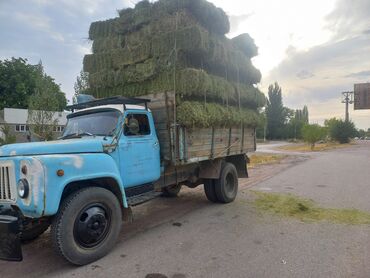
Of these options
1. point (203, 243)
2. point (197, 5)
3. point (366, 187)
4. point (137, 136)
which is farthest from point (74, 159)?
point (366, 187)

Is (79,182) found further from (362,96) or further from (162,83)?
(362,96)

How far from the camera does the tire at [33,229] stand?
4.55 meters

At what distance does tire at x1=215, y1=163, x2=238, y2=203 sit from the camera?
7.95 meters

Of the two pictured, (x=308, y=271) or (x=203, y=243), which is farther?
(x=203, y=243)

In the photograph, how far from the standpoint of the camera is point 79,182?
179 inches

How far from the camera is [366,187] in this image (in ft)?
32.8

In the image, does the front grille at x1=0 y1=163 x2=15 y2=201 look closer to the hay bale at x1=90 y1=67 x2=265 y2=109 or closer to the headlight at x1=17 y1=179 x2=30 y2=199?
the headlight at x1=17 y1=179 x2=30 y2=199

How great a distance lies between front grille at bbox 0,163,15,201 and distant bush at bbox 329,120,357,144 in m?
53.6

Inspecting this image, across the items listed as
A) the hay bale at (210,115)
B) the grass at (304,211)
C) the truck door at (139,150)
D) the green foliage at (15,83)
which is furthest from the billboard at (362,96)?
the truck door at (139,150)

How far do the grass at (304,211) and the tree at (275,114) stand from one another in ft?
225

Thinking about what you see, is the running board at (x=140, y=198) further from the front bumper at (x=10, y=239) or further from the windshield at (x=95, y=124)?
the front bumper at (x=10, y=239)

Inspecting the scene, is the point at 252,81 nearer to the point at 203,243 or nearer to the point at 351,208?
the point at 351,208

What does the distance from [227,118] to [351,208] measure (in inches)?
136

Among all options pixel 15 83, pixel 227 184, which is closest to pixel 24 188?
pixel 227 184
